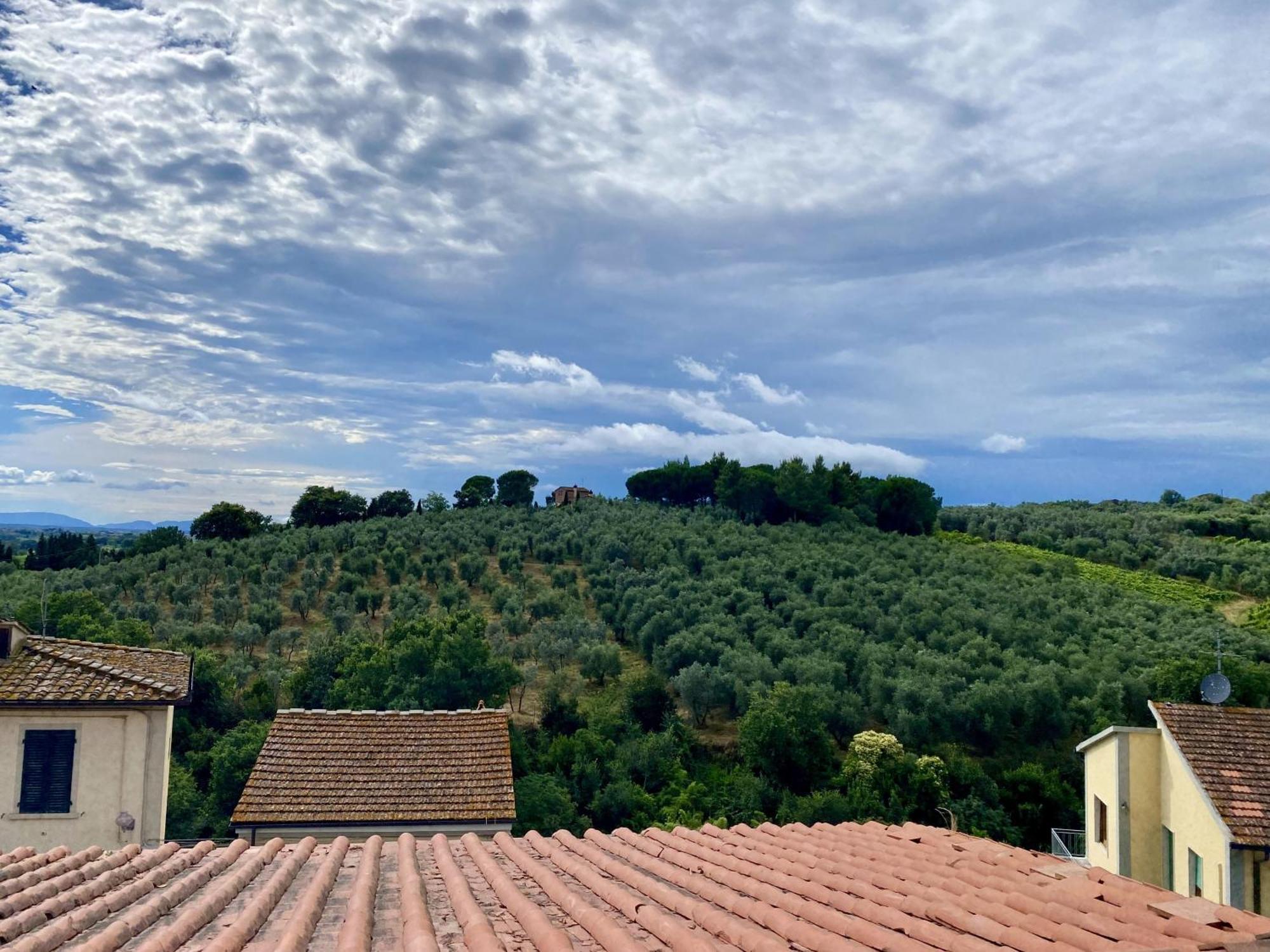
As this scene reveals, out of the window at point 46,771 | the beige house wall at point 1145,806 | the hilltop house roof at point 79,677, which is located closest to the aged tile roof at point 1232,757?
the beige house wall at point 1145,806

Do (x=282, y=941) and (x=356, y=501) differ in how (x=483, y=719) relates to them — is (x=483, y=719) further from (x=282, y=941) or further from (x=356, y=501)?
(x=356, y=501)

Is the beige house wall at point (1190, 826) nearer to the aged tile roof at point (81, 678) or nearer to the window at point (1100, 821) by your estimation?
the window at point (1100, 821)

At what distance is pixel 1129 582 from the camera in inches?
1996

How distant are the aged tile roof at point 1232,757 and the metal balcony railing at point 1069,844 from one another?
4.01m

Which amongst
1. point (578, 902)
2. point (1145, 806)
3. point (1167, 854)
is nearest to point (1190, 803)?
point (1145, 806)

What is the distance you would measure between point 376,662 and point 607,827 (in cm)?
904

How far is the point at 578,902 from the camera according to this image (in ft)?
15.6

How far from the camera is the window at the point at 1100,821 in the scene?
52.6ft

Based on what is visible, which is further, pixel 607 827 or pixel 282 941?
pixel 607 827

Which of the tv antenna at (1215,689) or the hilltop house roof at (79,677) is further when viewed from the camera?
the tv antenna at (1215,689)

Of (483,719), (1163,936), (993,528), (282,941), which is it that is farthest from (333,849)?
(993,528)

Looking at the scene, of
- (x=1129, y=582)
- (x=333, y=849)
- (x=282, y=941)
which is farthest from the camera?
(x=1129, y=582)

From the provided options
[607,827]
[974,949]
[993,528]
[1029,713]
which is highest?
[993,528]

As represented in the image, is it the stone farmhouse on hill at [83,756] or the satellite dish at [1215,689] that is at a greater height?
the satellite dish at [1215,689]
